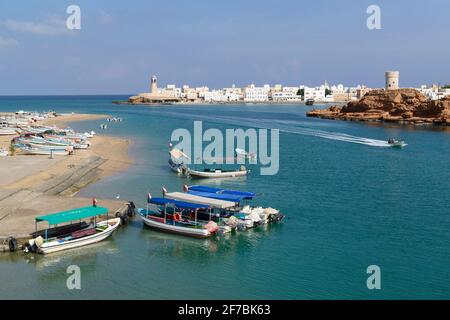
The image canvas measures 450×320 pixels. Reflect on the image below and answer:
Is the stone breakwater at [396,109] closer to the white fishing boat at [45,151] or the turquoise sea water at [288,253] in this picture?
the turquoise sea water at [288,253]

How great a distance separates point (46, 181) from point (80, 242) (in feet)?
37.7

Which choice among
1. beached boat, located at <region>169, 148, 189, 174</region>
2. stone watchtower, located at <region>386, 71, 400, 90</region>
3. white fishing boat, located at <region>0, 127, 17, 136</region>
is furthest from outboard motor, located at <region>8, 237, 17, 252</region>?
stone watchtower, located at <region>386, 71, 400, 90</region>

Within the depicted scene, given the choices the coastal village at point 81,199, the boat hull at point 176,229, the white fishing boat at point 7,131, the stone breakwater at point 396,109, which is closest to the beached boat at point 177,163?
the coastal village at point 81,199

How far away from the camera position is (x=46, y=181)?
1235 inches

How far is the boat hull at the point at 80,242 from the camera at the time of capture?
65.7ft

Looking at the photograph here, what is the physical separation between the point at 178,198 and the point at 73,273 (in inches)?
314

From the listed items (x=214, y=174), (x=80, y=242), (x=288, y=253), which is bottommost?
(x=288, y=253)

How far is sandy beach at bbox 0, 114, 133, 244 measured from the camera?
77.1 feet

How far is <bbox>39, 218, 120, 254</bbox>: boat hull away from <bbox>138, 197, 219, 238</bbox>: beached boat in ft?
5.81

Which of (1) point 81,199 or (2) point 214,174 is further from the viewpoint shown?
(2) point 214,174

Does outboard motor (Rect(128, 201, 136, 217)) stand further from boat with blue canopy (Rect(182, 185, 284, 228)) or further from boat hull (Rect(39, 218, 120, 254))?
boat with blue canopy (Rect(182, 185, 284, 228))

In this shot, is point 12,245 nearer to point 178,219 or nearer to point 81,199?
point 81,199

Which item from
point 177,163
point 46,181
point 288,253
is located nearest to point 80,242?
point 288,253
